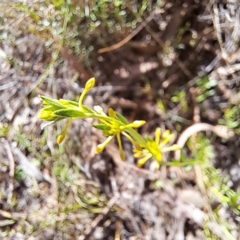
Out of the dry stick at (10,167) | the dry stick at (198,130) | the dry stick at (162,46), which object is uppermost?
the dry stick at (162,46)

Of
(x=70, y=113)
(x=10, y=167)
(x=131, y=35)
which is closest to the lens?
(x=70, y=113)

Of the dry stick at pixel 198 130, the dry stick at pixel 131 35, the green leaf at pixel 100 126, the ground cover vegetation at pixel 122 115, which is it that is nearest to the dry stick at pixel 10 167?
the ground cover vegetation at pixel 122 115

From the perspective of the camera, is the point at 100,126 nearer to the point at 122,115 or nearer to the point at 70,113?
the point at 70,113

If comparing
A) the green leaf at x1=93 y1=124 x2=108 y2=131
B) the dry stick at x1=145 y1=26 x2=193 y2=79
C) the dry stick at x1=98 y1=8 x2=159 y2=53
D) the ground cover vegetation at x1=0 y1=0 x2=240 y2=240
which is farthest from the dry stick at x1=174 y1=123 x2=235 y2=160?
the green leaf at x1=93 y1=124 x2=108 y2=131

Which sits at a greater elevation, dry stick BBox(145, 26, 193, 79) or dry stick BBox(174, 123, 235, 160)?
dry stick BBox(145, 26, 193, 79)

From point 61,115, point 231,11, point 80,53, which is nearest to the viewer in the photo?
point 61,115

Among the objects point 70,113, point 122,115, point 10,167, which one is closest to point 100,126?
point 70,113

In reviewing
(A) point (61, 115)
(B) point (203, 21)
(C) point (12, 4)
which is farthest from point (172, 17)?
(A) point (61, 115)

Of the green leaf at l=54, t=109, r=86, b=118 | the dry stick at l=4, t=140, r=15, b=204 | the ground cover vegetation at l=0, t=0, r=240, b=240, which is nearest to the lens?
the green leaf at l=54, t=109, r=86, b=118

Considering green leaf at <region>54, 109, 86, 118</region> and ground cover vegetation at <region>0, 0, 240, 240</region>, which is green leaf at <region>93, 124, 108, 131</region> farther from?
ground cover vegetation at <region>0, 0, 240, 240</region>

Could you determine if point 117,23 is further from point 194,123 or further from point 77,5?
point 194,123

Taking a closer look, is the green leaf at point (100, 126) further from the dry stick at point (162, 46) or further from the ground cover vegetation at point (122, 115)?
the dry stick at point (162, 46)
